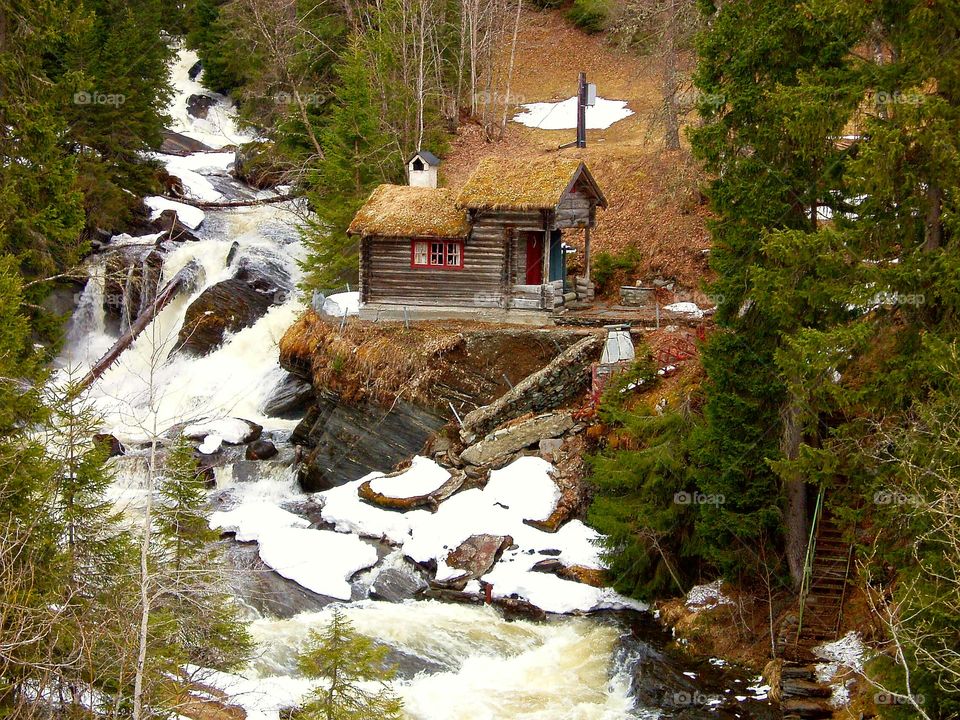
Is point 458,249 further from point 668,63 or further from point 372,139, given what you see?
point 668,63

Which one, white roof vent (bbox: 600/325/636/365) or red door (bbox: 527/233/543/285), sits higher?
red door (bbox: 527/233/543/285)

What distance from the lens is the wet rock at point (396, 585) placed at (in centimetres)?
1995

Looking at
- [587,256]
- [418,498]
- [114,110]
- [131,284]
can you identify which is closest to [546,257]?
[587,256]

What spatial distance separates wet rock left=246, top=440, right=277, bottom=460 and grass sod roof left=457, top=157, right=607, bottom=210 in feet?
25.9

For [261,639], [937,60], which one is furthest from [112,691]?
[937,60]

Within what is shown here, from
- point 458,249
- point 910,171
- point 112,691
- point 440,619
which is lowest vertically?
point 440,619

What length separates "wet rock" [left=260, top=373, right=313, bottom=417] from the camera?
96.5 ft

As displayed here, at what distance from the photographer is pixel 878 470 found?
1500 centimetres

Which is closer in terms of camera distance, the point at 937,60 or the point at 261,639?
the point at 937,60

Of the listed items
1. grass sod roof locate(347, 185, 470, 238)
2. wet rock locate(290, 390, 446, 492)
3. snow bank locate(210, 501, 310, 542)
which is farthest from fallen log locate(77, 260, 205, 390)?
snow bank locate(210, 501, 310, 542)

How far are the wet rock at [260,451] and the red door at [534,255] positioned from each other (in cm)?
810

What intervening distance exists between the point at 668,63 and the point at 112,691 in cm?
2586

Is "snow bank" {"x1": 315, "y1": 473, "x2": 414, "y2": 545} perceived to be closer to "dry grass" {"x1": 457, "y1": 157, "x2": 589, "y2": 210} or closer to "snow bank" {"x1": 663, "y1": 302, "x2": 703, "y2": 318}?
"dry grass" {"x1": 457, "y1": 157, "x2": 589, "y2": 210}

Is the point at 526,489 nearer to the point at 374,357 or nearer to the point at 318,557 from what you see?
the point at 318,557
